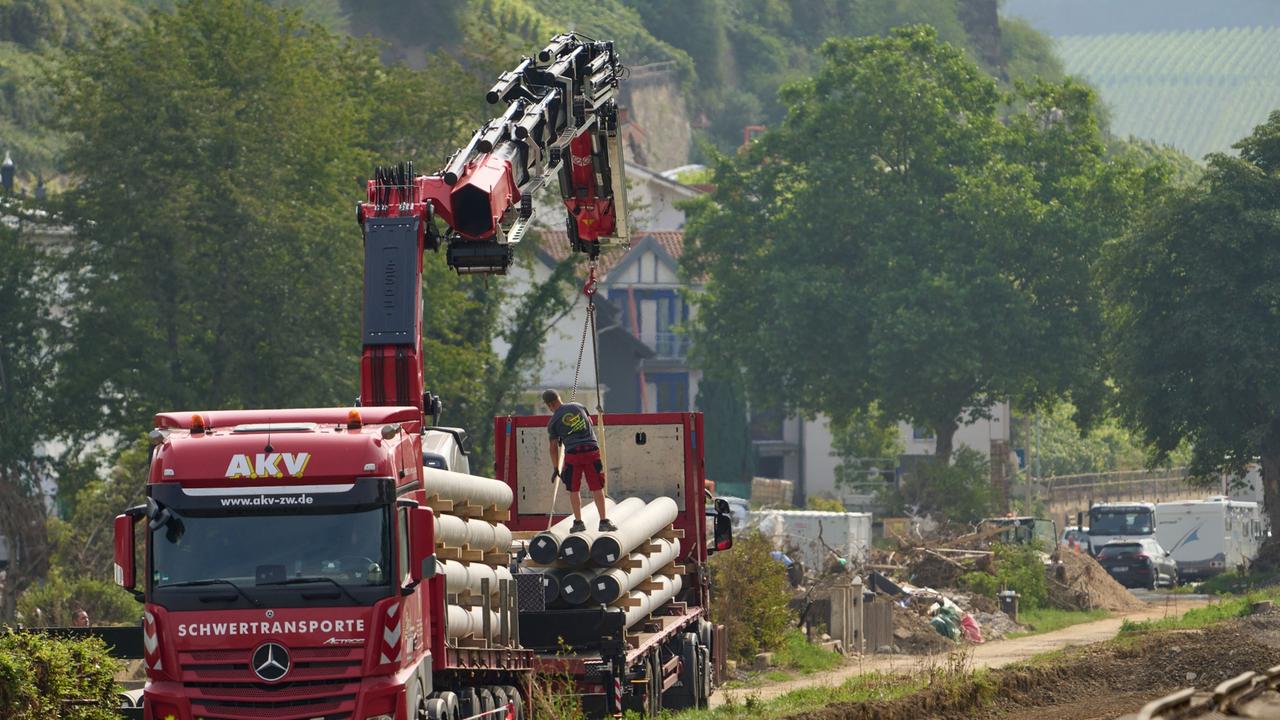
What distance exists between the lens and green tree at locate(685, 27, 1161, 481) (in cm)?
7244

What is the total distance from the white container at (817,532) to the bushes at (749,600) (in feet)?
46.5

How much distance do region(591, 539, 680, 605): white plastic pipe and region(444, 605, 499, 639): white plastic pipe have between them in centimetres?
209

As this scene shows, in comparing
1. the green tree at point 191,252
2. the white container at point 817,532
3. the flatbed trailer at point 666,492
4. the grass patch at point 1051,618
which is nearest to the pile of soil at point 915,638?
the grass patch at point 1051,618

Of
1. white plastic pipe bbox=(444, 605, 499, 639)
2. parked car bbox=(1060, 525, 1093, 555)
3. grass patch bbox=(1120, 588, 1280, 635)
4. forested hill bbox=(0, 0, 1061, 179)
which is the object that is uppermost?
forested hill bbox=(0, 0, 1061, 179)

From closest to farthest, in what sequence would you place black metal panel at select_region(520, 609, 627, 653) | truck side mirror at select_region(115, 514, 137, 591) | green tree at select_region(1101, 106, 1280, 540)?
truck side mirror at select_region(115, 514, 137, 591) < black metal panel at select_region(520, 609, 627, 653) < green tree at select_region(1101, 106, 1280, 540)

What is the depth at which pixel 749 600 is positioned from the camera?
3559cm

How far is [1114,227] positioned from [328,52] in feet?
91.9

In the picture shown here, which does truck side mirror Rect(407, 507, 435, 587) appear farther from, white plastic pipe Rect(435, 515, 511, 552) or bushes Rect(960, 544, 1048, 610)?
bushes Rect(960, 544, 1048, 610)

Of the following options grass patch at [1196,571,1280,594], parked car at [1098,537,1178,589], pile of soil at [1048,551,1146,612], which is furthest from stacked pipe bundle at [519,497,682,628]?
parked car at [1098,537,1178,589]

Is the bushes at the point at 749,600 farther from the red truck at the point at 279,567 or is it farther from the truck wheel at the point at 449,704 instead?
the red truck at the point at 279,567

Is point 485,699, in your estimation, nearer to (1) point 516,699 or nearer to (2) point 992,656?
(1) point 516,699

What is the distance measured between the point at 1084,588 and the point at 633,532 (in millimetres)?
27606

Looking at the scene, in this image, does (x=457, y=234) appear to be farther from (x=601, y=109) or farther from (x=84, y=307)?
(x=84, y=307)

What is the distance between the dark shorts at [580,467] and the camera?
2408 cm
